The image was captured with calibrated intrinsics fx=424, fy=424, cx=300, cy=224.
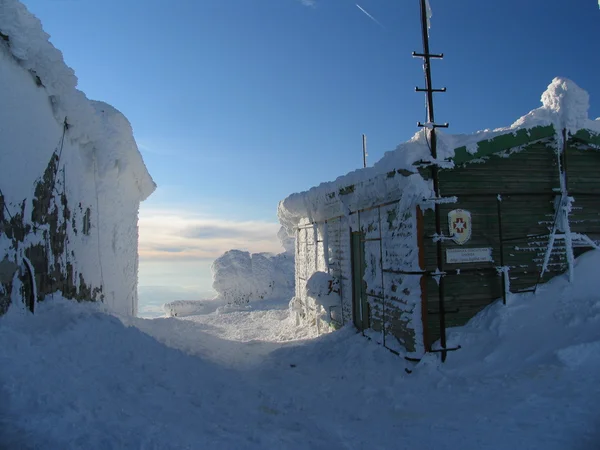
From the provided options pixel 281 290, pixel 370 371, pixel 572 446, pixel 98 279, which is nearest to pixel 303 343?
pixel 370 371

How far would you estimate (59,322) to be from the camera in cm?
584

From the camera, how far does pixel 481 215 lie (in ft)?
26.3

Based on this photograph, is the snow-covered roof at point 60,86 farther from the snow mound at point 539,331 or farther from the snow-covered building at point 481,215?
the snow mound at point 539,331

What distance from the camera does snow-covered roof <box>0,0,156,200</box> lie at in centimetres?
556

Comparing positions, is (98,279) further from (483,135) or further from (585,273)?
(585,273)

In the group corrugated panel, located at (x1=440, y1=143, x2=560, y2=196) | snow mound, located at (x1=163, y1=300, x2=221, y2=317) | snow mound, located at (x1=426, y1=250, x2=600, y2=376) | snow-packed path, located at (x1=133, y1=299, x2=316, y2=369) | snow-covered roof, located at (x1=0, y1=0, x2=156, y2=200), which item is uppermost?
snow-covered roof, located at (x1=0, y1=0, x2=156, y2=200)

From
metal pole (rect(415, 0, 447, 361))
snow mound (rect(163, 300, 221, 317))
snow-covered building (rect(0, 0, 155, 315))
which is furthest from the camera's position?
snow mound (rect(163, 300, 221, 317))

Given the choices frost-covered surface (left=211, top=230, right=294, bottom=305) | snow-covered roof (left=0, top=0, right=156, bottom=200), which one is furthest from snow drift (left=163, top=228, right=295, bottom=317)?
snow-covered roof (left=0, top=0, right=156, bottom=200)

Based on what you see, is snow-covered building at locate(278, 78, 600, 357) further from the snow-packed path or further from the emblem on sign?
the snow-packed path

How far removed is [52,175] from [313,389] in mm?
5657

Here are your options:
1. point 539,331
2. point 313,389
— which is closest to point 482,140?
point 539,331

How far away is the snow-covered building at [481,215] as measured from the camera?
766 cm

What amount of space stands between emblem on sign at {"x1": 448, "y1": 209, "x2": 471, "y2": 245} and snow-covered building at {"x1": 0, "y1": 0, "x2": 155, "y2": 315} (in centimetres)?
682

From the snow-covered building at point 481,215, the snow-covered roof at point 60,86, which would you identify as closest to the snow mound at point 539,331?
the snow-covered building at point 481,215
